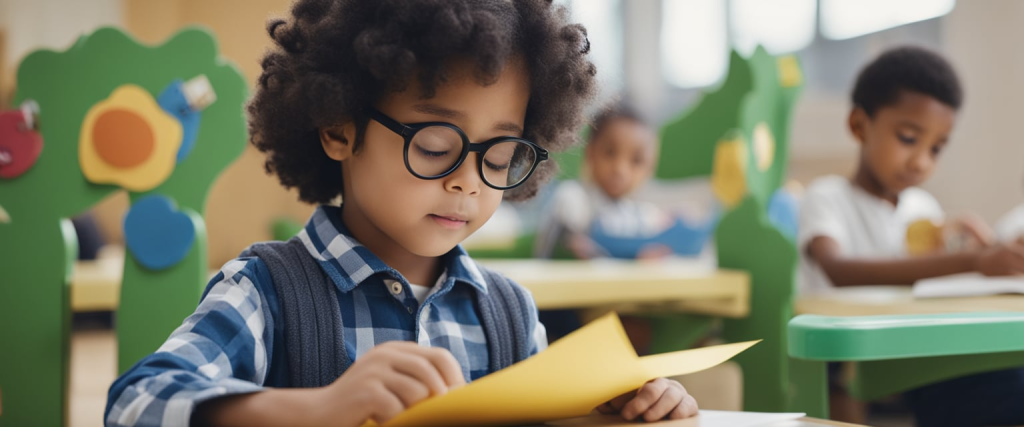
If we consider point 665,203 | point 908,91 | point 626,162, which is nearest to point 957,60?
point 908,91

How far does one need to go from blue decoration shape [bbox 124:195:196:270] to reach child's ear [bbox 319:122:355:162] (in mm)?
325

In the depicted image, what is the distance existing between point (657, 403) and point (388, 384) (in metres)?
0.23

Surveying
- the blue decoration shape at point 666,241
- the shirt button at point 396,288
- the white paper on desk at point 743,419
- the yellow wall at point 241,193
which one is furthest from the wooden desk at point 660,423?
the yellow wall at point 241,193

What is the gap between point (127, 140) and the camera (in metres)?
0.99

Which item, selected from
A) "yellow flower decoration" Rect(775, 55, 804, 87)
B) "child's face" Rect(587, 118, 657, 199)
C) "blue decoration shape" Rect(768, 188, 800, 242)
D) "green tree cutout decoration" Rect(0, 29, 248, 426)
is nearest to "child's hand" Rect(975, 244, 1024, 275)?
"yellow flower decoration" Rect(775, 55, 804, 87)

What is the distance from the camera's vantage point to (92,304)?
1038 mm

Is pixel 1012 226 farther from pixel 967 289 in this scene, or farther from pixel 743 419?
pixel 743 419

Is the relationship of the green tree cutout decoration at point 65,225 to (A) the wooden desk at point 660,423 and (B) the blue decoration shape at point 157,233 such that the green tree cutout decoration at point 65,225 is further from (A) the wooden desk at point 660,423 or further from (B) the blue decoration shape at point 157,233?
(A) the wooden desk at point 660,423

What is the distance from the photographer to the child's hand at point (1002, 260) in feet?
4.39

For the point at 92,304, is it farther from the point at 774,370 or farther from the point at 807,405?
the point at 774,370

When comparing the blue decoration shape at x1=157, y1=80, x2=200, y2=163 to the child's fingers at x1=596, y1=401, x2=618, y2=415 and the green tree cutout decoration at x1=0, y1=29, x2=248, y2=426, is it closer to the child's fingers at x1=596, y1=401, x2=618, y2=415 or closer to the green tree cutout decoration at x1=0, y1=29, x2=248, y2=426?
the green tree cutout decoration at x1=0, y1=29, x2=248, y2=426

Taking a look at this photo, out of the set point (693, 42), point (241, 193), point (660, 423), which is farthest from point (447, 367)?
point (693, 42)

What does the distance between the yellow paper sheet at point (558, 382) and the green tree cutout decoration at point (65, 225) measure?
639mm

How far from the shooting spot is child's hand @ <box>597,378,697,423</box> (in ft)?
2.00
